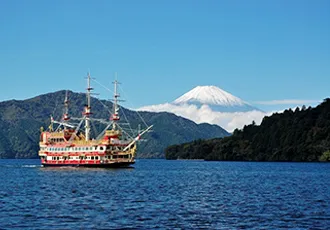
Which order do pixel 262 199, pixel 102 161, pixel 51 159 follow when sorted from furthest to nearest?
pixel 51 159, pixel 102 161, pixel 262 199

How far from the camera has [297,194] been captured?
77.7m

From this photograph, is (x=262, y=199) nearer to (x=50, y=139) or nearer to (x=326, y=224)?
(x=326, y=224)

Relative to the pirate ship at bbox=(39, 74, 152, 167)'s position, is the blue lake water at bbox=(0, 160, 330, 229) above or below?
below

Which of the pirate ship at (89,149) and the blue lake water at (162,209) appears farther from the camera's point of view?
the pirate ship at (89,149)

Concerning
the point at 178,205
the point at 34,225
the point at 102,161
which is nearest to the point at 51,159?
the point at 102,161

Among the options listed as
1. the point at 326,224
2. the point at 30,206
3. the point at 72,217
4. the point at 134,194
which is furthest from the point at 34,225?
the point at 134,194

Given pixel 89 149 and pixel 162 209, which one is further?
pixel 89 149

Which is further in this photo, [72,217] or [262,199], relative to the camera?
[262,199]

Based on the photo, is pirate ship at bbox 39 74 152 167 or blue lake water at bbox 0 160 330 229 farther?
pirate ship at bbox 39 74 152 167

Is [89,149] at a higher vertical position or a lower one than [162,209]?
higher

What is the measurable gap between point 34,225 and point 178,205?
19.2 meters

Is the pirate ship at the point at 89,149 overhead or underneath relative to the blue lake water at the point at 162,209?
overhead

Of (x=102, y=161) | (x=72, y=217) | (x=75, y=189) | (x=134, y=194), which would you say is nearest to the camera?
(x=72, y=217)

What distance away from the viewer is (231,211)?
57.3 meters
